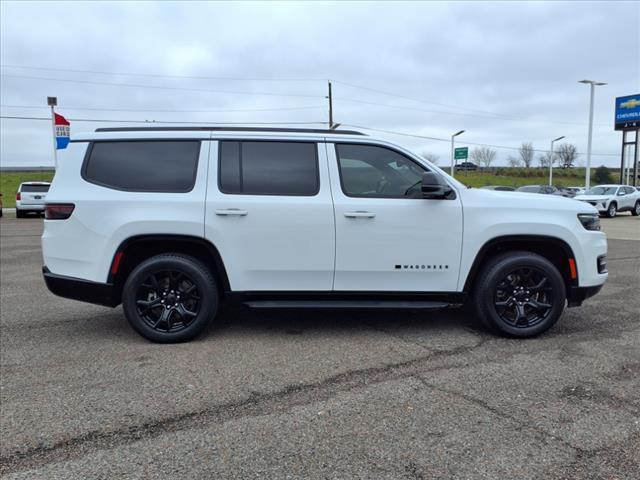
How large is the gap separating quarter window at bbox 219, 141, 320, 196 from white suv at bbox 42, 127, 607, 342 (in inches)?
0.4

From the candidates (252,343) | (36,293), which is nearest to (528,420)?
(252,343)

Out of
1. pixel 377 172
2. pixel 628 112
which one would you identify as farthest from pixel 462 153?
pixel 377 172

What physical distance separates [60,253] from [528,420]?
409cm

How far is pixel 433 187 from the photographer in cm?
445

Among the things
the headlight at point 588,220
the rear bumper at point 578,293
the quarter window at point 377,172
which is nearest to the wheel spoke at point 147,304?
the quarter window at point 377,172

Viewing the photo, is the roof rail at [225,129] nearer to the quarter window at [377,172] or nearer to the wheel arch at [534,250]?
the quarter window at [377,172]

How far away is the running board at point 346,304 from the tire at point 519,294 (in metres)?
0.42

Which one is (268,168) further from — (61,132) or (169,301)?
(61,132)

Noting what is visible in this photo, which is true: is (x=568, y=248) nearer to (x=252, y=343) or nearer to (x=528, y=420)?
(x=528, y=420)

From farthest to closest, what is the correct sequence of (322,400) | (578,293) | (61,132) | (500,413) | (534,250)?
1. (61,132)
2. (534,250)
3. (578,293)
4. (322,400)
5. (500,413)

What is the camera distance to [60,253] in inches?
178

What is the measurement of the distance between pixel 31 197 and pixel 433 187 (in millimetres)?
22297

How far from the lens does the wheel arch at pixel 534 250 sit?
15.3 feet

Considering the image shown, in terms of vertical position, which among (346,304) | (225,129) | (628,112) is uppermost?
(628,112)
